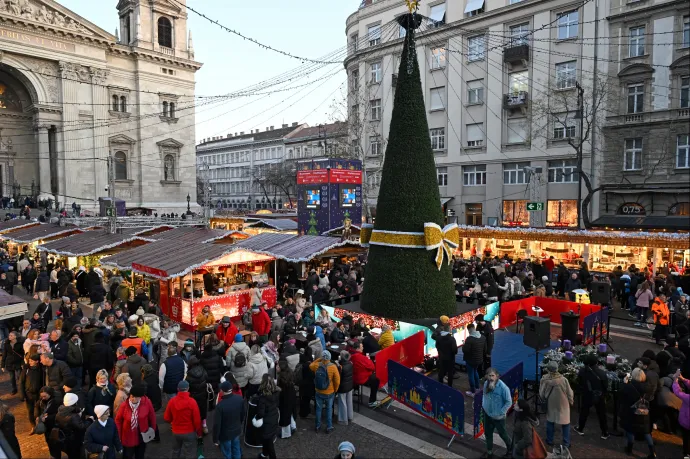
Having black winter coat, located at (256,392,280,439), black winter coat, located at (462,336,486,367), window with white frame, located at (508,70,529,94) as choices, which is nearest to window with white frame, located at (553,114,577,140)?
window with white frame, located at (508,70,529,94)

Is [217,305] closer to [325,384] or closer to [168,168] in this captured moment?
[325,384]

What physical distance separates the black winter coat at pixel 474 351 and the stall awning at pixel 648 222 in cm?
1310

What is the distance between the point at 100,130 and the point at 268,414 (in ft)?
151

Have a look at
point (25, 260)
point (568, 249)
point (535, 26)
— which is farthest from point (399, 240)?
point (535, 26)

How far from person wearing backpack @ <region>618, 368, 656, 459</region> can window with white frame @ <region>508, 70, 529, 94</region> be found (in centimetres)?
3005

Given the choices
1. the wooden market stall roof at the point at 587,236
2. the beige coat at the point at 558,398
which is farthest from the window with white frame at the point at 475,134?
the beige coat at the point at 558,398

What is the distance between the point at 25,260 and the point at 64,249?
2.55m

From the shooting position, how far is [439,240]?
12.9m

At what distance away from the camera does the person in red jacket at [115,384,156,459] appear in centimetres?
692

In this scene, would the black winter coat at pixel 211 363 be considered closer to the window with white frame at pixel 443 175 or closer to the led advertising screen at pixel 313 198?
the led advertising screen at pixel 313 198

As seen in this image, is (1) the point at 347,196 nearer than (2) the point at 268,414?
No

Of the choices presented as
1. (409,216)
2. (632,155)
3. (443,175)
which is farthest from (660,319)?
(443,175)

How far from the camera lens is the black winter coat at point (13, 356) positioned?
9.87 meters

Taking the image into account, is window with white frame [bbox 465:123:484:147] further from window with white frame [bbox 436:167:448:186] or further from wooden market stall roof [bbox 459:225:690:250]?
wooden market stall roof [bbox 459:225:690:250]
